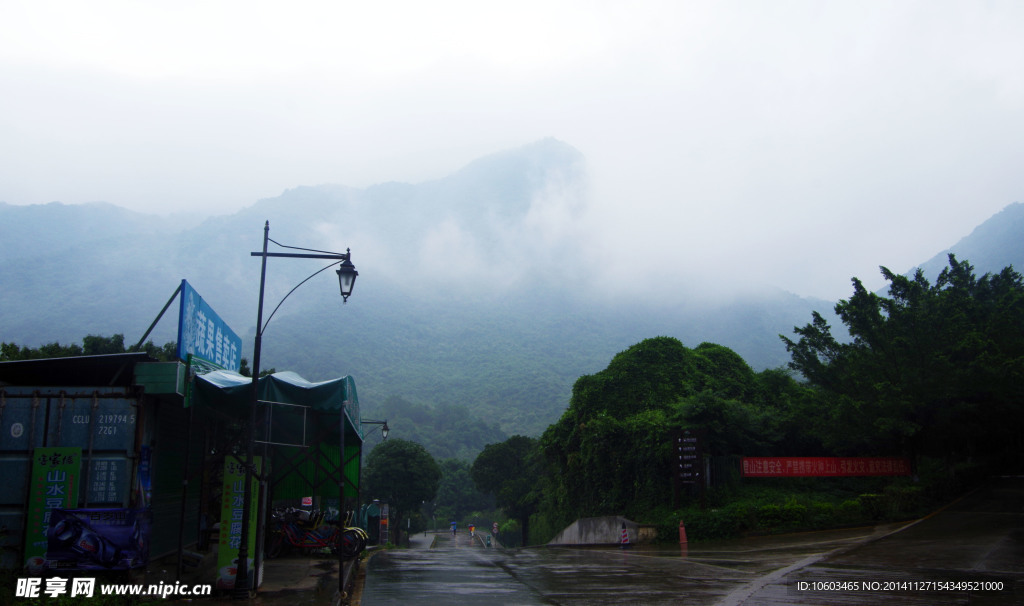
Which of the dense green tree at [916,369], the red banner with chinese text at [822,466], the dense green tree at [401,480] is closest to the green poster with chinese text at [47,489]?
the red banner with chinese text at [822,466]

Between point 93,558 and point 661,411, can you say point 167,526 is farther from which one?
point 661,411

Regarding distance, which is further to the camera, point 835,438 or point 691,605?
point 835,438

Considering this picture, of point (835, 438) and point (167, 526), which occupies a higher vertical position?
point (835, 438)

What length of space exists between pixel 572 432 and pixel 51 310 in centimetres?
20169

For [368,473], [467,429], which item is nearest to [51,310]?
[467,429]

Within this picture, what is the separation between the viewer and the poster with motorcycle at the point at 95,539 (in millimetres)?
8734

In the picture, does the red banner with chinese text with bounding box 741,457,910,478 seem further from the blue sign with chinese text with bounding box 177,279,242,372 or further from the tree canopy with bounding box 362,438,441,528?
the tree canopy with bounding box 362,438,441,528

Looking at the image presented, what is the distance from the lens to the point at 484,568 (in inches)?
606

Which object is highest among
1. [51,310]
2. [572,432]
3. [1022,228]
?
[1022,228]

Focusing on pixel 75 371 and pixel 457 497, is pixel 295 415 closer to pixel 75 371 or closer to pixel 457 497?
pixel 75 371

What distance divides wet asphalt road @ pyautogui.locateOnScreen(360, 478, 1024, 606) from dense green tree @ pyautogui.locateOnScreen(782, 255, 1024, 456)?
13.0 ft

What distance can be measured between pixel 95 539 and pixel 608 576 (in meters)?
8.67

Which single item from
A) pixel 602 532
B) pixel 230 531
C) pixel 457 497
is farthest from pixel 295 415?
pixel 457 497

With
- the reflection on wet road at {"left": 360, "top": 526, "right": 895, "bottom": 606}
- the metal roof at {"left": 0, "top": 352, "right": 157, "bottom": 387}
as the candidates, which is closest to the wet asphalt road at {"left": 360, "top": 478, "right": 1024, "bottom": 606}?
the reflection on wet road at {"left": 360, "top": 526, "right": 895, "bottom": 606}
